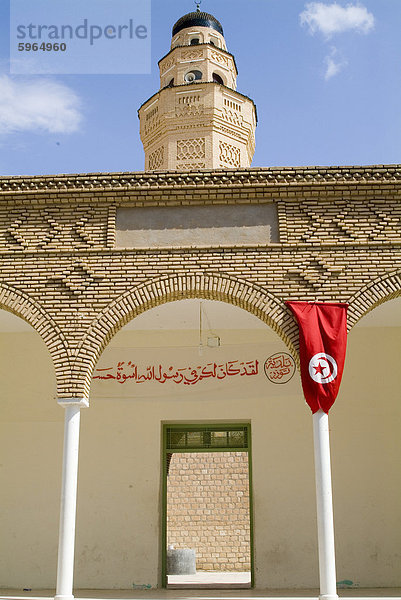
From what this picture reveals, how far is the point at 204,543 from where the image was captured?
1606 centimetres

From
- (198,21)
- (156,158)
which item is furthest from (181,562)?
(198,21)

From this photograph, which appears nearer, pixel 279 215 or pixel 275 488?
pixel 279 215

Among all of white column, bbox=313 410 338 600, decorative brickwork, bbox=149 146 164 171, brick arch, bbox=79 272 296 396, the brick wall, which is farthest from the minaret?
white column, bbox=313 410 338 600

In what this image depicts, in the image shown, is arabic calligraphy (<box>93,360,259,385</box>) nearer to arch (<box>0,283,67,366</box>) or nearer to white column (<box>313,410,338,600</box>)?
arch (<box>0,283,67,366</box>)

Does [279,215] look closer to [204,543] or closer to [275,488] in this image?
[275,488]

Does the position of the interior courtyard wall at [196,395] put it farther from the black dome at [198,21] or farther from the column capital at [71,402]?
the black dome at [198,21]

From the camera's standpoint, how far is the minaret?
18.3 m

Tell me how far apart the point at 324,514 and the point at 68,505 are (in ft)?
9.28

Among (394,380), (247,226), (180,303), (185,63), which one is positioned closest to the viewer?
(247,226)

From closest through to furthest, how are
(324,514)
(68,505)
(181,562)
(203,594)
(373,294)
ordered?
(324,514) → (68,505) → (373,294) → (203,594) → (181,562)

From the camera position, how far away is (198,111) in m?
18.6

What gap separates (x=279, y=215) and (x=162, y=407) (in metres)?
3.80

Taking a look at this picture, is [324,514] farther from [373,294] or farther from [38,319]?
[38,319]

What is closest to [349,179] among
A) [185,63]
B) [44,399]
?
[44,399]
